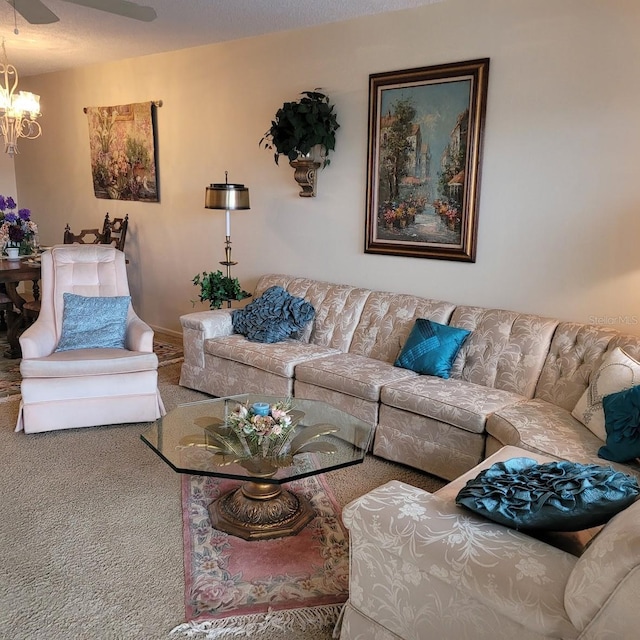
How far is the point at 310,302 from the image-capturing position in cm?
424

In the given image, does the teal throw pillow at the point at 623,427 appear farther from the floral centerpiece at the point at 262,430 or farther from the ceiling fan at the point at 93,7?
the ceiling fan at the point at 93,7

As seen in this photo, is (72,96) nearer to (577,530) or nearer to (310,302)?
(310,302)

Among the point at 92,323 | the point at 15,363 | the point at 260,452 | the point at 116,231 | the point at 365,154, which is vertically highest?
the point at 365,154

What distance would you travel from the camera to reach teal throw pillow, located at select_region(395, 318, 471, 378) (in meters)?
3.34

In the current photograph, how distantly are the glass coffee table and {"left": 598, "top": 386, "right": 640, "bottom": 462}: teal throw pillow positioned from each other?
987mm

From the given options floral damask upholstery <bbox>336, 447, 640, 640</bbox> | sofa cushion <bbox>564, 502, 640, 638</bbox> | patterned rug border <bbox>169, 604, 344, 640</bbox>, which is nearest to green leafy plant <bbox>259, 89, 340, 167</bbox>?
floral damask upholstery <bbox>336, 447, 640, 640</bbox>

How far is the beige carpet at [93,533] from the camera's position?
202 cm

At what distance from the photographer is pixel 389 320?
3.80 metres

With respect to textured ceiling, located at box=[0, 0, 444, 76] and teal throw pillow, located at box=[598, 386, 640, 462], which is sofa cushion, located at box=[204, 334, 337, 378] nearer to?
teal throw pillow, located at box=[598, 386, 640, 462]

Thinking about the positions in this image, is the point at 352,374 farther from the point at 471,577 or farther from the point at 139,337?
the point at 471,577

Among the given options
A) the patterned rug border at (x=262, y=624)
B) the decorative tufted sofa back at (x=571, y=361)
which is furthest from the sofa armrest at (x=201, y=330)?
the patterned rug border at (x=262, y=624)

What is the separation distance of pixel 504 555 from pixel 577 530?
0.27 meters

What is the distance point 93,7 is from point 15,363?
2.80 m

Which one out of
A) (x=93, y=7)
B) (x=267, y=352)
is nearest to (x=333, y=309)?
(x=267, y=352)
